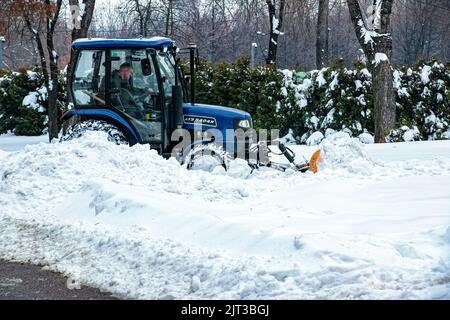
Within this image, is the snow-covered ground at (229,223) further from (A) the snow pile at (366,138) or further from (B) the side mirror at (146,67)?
(A) the snow pile at (366,138)

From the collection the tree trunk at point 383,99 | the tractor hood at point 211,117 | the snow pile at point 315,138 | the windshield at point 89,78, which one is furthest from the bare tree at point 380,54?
the windshield at point 89,78

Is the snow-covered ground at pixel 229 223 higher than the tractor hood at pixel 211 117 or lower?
lower

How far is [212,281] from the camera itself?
5188mm

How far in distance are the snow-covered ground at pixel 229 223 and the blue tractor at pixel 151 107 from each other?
0.65 meters

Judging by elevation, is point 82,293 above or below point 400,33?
below

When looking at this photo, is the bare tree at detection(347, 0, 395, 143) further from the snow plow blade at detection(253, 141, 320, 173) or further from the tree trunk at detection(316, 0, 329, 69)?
the tree trunk at detection(316, 0, 329, 69)

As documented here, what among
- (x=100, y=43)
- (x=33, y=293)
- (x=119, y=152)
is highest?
(x=100, y=43)

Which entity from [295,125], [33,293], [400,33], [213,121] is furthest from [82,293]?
[400,33]

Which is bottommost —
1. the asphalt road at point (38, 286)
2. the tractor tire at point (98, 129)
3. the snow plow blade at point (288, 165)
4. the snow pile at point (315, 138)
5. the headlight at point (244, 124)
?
the asphalt road at point (38, 286)

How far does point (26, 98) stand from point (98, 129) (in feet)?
44.6

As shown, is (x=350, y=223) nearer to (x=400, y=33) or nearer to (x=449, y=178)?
(x=449, y=178)

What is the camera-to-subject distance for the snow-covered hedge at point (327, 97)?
1786cm

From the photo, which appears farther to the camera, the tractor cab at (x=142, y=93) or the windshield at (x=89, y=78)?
the windshield at (x=89, y=78)

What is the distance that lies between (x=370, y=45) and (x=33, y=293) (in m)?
11.9
